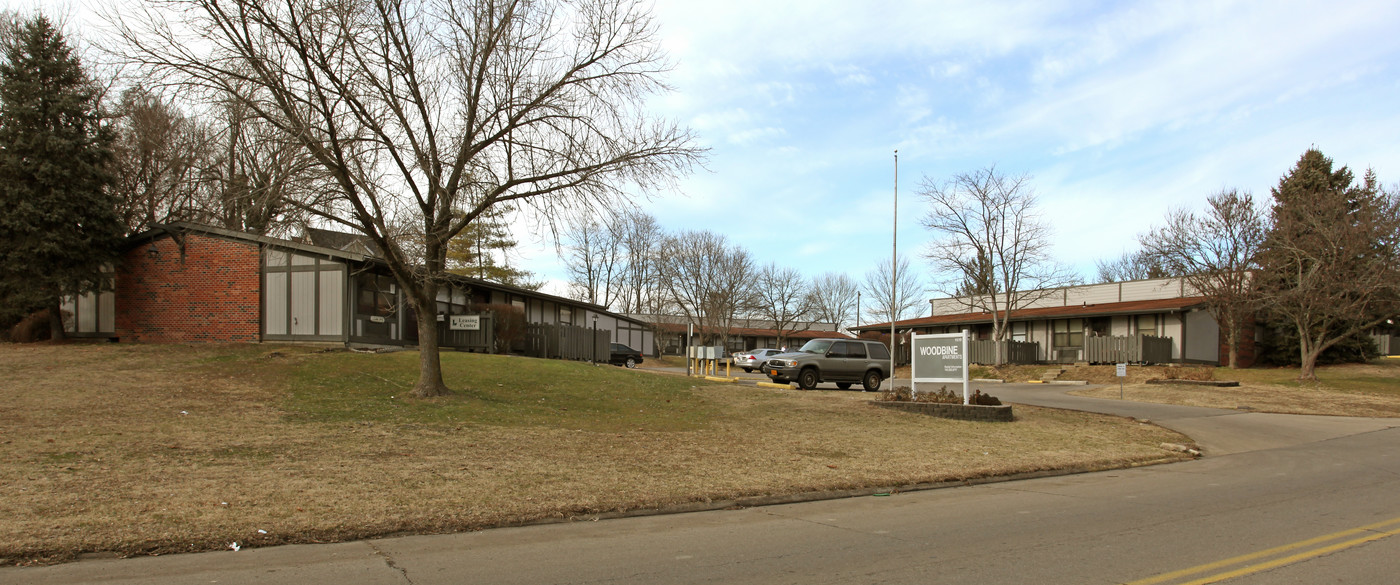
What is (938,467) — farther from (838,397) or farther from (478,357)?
(478,357)

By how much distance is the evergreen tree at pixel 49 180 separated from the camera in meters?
21.6

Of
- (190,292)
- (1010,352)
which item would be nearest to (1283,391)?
(1010,352)

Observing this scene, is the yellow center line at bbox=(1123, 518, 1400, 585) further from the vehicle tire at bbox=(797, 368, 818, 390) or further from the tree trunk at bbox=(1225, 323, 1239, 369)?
the tree trunk at bbox=(1225, 323, 1239, 369)

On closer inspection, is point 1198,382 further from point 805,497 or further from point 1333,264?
point 805,497

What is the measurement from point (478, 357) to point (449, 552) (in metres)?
16.7

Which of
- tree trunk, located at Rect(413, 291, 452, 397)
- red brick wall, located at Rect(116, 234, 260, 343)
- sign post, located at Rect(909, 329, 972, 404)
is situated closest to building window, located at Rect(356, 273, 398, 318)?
red brick wall, located at Rect(116, 234, 260, 343)

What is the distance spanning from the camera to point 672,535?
23.4ft

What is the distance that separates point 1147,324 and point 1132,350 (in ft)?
11.2

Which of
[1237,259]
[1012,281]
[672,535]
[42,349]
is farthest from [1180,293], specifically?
[42,349]

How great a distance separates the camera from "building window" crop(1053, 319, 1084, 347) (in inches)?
1702

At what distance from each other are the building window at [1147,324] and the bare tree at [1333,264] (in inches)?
263

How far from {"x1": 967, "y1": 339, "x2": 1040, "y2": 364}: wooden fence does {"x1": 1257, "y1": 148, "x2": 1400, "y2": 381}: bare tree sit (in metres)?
12.5

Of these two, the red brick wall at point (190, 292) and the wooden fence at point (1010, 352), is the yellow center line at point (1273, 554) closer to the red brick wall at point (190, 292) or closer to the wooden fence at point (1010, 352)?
the red brick wall at point (190, 292)

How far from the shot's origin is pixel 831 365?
24328 millimetres
